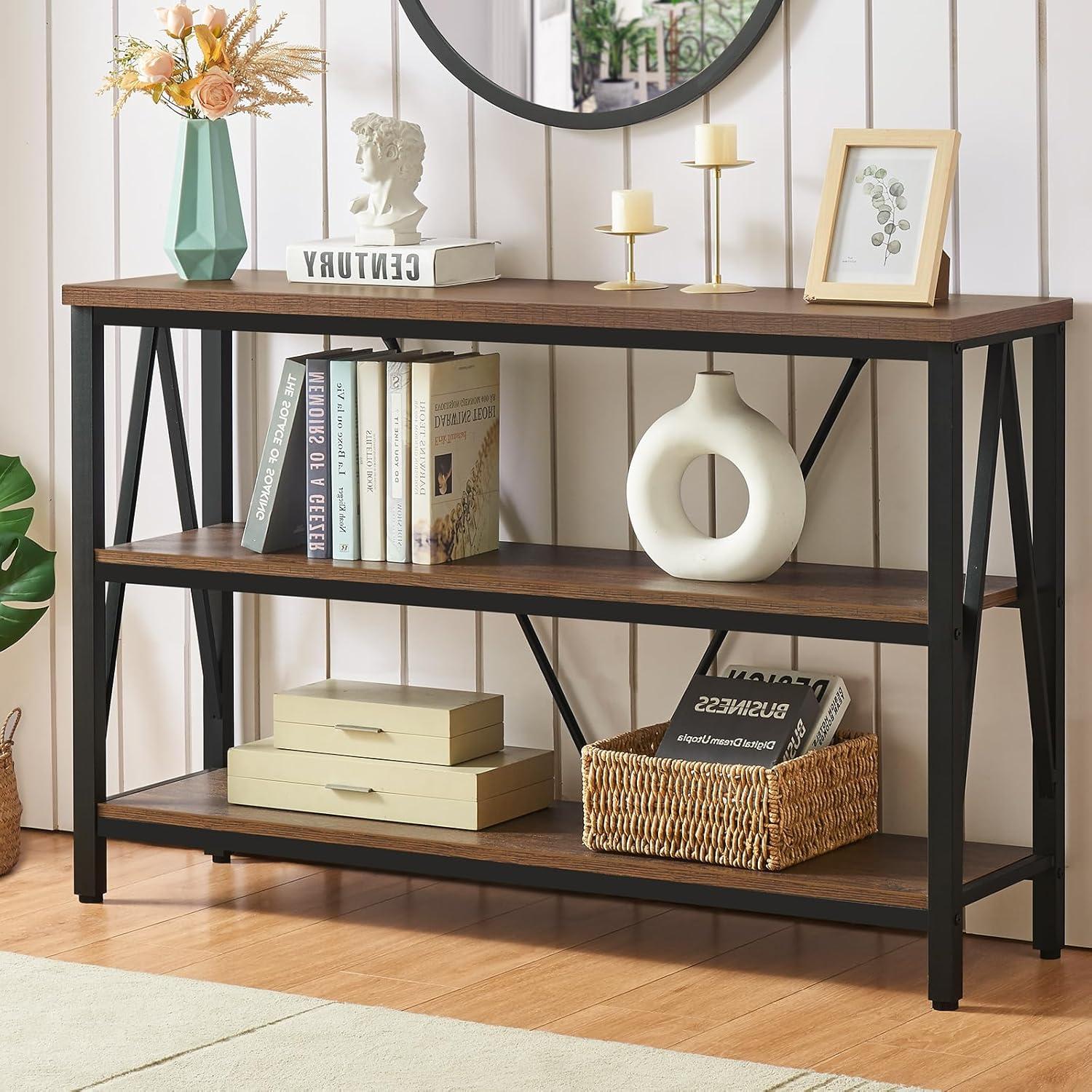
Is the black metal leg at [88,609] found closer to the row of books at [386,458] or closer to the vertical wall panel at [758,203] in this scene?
the row of books at [386,458]

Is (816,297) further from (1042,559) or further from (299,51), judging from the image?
(299,51)

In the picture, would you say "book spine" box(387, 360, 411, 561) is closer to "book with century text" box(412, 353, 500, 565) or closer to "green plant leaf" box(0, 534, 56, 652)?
"book with century text" box(412, 353, 500, 565)

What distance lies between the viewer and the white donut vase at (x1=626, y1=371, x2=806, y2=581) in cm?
263

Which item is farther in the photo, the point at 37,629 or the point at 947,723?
the point at 37,629

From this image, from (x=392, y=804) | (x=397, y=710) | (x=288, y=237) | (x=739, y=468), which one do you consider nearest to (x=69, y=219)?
(x=288, y=237)

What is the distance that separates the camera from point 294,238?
3186 millimetres

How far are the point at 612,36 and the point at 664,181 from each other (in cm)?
21

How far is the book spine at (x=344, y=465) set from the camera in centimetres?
286

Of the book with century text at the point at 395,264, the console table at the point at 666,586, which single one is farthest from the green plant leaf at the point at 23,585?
the book with century text at the point at 395,264

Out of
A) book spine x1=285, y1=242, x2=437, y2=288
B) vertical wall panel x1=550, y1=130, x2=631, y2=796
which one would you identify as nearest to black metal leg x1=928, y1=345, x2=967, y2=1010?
vertical wall panel x1=550, y1=130, x2=631, y2=796

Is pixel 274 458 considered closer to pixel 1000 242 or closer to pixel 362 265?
pixel 362 265

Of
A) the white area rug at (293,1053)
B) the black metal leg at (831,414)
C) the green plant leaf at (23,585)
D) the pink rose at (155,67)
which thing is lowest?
the white area rug at (293,1053)

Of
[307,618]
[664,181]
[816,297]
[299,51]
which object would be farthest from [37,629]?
[816,297]

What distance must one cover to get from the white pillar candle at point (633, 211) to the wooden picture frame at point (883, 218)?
0.84 ft
